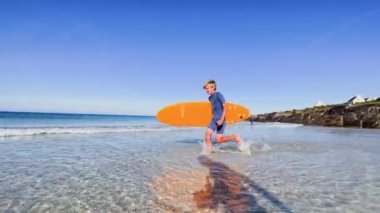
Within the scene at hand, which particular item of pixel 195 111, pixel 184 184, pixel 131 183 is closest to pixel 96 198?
pixel 131 183

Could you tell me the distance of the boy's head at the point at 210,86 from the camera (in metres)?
10.8

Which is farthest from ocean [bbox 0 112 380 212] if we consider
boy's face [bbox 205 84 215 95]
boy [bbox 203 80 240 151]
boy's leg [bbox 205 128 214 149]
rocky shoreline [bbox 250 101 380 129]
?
rocky shoreline [bbox 250 101 380 129]

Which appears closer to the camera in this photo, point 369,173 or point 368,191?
point 368,191

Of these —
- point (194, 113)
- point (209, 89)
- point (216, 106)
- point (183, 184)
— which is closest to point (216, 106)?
point (216, 106)

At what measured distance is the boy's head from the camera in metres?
10.8

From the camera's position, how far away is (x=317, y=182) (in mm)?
6633

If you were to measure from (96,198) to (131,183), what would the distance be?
4.10 feet

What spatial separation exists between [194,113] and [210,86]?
14.4ft

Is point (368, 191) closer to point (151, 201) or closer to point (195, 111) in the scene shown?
point (151, 201)

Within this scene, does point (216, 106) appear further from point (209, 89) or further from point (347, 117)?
point (347, 117)

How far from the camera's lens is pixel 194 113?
15.1 meters

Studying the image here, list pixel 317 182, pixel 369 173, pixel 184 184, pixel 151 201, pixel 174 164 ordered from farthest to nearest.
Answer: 1. pixel 174 164
2. pixel 369 173
3. pixel 317 182
4. pixel 184 184
5. pixel 151 201

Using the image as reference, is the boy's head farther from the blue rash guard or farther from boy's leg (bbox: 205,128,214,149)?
boy's leg (bbox: 205,128,214,149)

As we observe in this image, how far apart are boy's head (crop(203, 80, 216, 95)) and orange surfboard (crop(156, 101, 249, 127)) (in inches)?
167
